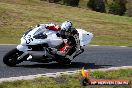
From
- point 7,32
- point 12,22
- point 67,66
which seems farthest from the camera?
point 12,22

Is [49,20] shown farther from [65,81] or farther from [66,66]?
[65,81]

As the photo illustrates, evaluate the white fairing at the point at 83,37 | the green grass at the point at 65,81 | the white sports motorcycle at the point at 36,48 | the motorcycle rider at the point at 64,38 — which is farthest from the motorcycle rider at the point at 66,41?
the green grass at the point at 65,81

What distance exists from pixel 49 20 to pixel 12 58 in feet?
106

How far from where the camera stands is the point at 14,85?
10328 millimetres

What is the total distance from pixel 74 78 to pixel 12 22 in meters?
29.5

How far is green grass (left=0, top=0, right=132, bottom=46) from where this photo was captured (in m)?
36.3

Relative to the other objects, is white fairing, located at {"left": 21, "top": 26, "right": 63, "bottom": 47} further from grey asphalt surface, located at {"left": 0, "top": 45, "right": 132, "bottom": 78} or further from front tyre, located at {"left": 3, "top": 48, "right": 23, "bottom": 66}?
grey asphalt surface, located at {"left": 0, "top": 45, "right": 132, "bottom": 78}

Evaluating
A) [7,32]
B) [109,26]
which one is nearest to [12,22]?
[7,32]

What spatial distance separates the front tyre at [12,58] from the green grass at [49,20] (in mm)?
18433

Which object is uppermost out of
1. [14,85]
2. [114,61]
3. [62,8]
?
[14,85]

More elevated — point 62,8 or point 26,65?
point 26,65

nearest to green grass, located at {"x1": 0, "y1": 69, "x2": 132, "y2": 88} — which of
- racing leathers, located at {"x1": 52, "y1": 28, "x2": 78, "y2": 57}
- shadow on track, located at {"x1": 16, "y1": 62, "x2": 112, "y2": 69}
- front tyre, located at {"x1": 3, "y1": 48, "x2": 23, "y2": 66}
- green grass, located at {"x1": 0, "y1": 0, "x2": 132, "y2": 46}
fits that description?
shadow on track, located at {"x1": 16, "y1": 62, "x2": 112, "y2": 69}

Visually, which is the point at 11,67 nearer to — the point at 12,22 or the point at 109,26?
the point at 12,22

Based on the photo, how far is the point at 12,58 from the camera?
45.3 ft
